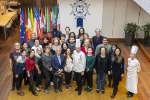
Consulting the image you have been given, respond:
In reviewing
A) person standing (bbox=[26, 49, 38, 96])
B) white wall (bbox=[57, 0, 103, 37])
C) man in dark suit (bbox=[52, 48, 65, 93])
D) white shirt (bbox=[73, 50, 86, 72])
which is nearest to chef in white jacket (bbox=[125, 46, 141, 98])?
white shirt (bbox=[73, 50, 86, 72])

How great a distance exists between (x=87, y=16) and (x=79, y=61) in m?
3.82

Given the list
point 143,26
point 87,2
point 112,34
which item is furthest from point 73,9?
point 143,26

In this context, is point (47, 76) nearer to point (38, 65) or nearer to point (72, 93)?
point (38, 65)

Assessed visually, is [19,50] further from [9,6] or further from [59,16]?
[9,6]

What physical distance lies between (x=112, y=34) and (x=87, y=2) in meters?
1.87

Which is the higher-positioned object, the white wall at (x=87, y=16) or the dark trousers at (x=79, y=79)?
the white wall at (x=87, y=16)

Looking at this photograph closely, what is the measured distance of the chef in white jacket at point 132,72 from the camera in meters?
5.88

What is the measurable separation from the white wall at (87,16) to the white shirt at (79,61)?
3.58 meters

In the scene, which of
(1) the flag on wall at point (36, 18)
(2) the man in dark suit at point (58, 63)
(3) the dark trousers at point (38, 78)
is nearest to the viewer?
(2) the man in dark suit at point (58, 63)

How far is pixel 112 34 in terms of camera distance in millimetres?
10242

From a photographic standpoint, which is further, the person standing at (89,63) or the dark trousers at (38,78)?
the dark trousers at (38,78)

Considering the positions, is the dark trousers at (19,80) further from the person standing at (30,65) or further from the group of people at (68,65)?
the person standing at (30,65)

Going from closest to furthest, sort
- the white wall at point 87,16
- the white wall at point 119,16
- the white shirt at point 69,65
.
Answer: the white shirt at point 69,65, the white wall at point 87,16, the white wall at point 119,16

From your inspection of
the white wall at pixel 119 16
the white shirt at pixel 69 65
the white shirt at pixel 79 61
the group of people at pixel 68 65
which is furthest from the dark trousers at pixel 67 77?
the white wall at pixel 119 16
